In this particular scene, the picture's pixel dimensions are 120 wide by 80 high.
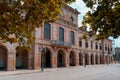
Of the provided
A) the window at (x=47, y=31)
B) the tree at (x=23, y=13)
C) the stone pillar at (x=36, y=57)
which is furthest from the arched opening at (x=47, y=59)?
the tree at (x=23, y=13)

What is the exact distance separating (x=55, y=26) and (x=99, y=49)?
3045 centimetres

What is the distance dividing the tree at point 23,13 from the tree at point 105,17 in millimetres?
2569

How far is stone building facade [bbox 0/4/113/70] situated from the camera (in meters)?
32.3

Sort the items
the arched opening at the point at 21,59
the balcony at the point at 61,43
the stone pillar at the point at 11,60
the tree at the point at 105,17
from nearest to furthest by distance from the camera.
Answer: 1. the tree at the point at 105,17
2. the stone pillar at the point at 11,60
3. the arched opening at the point at 21,59
4. the balcony at the point at 61,43

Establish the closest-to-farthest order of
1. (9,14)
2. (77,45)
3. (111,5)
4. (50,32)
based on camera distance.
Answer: (9,14) < (111,5) < (50,32) < (77,45)

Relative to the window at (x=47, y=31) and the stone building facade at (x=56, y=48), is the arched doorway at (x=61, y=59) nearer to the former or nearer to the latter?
the stone building facade at (x=56, y=48)

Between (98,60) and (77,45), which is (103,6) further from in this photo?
(98,60)

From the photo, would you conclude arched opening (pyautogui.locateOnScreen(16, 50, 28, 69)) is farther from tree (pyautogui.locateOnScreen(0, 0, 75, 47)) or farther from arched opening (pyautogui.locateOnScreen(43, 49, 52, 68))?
tree (pyautogui.locateOnScreen(0, 0, 75, 47))

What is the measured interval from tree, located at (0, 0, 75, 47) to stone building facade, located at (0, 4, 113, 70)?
70.0 ft

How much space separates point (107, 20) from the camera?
9.45 m

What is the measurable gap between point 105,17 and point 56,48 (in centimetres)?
3133

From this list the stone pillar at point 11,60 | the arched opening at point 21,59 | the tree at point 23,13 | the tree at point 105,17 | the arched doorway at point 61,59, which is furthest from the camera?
the arched doorway at point 61,59

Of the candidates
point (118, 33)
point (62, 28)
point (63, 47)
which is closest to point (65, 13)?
point (62, 28)

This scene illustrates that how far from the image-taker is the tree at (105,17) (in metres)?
9.04
